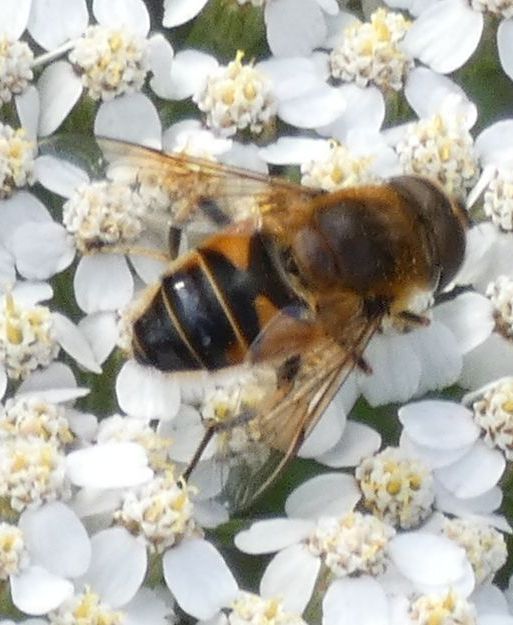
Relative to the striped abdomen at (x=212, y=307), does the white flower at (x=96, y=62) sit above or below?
above

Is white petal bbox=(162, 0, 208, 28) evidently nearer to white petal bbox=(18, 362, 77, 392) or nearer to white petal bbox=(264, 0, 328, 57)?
white petal bbox=(264, 0, 328, 57)

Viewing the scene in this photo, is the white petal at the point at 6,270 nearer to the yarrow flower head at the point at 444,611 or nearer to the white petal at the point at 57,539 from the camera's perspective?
the white petal at the point at 57,539

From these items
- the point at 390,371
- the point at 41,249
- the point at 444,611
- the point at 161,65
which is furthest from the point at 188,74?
the point at 444,611

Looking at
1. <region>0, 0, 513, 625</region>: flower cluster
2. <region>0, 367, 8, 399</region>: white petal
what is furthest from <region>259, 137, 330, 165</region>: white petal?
<region>0, 367, 8, 399</region>: white petal

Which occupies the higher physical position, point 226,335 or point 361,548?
point 226,335

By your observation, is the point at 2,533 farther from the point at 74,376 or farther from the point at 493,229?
the point at 493,229

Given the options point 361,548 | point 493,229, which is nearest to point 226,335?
point 361,548

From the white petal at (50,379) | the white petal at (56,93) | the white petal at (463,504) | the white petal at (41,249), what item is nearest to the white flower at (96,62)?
the white petal at (56,93)
